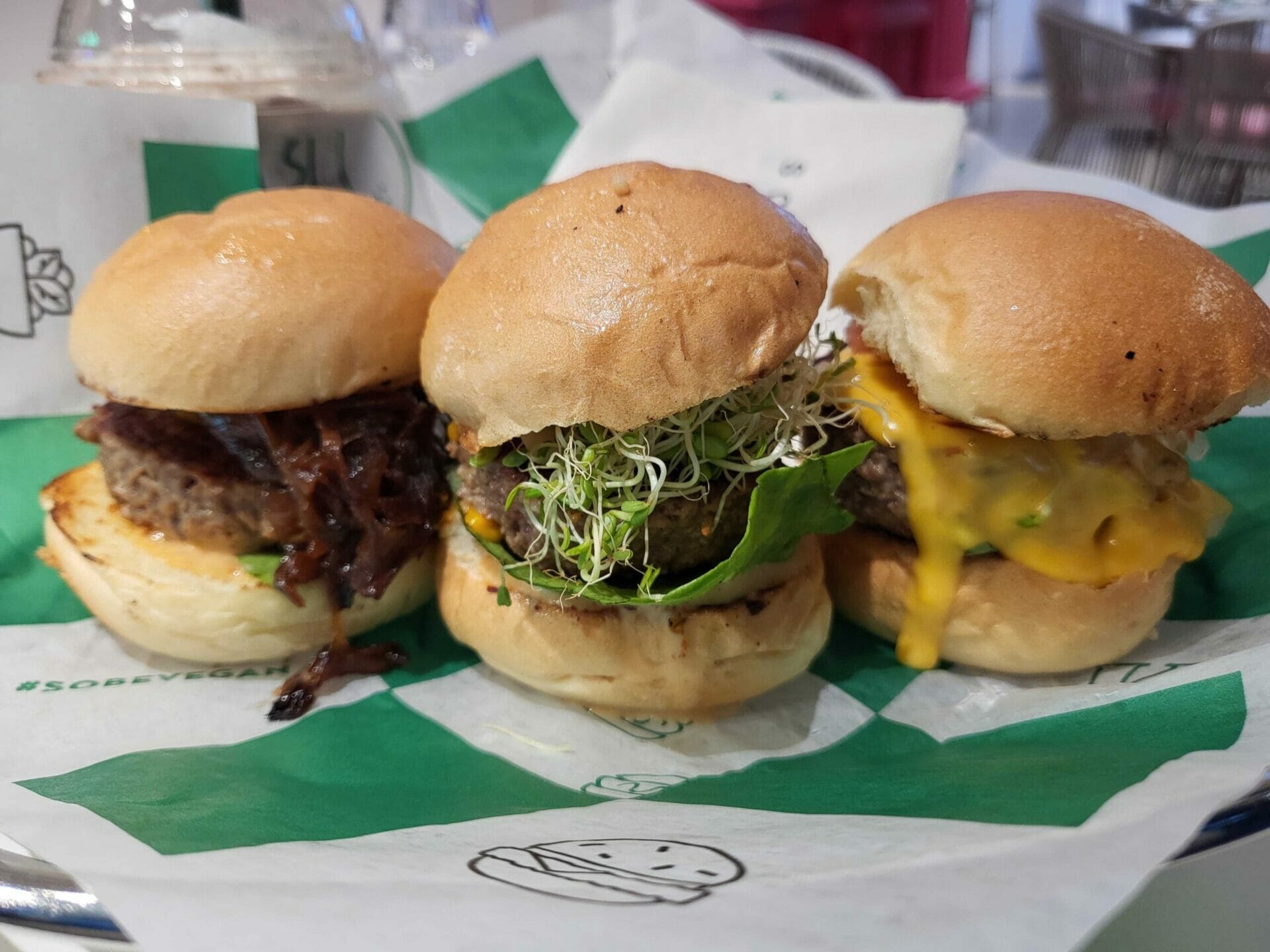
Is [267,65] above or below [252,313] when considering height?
above

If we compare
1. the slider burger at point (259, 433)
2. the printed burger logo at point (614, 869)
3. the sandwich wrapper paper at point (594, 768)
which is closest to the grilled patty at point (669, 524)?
the slider burger at point (259, 433)

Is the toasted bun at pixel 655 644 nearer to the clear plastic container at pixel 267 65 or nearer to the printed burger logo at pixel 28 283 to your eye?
the printed burger logo at pixel 28 283

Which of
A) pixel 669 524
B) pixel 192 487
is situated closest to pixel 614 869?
pixel 669 524

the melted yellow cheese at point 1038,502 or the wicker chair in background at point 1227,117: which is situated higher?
the wicker chair in background at point 1227,117

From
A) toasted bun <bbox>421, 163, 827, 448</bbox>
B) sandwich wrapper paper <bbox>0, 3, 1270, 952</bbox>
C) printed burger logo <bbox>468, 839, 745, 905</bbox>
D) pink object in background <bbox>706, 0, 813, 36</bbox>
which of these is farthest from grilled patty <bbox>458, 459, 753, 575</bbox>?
pink object in background <bbox>706, 0, 813, 36</bbox>

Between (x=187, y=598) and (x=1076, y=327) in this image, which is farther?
(x=187, y=598)

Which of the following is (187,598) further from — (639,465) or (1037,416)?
(1037,416)
